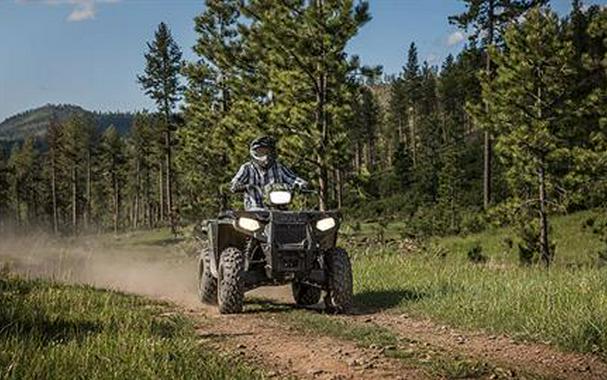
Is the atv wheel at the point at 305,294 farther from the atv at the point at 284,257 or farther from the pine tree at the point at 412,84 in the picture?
the pine tree at the point at 412,84

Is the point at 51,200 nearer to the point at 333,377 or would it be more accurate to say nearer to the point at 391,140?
the point at 391,140

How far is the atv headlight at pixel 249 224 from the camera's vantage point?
1036cm

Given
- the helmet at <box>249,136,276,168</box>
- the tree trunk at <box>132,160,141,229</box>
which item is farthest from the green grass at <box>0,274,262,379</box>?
the tree trunk at <box>132,160,141,229</box>

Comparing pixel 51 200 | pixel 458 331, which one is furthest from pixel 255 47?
pixel 51 200

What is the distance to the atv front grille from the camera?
10211 millimetres

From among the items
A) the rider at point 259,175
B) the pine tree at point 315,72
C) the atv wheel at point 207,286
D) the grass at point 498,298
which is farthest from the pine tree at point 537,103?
the atv wheel at point 207,286

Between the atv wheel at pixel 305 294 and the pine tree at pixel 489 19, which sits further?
the pine tree at pixel 489 19

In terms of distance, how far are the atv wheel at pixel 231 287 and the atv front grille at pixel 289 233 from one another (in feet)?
2.46

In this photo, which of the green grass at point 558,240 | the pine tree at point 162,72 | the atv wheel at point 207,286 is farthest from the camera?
the pine tree at point 162,72

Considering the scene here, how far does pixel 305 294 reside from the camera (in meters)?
12.0

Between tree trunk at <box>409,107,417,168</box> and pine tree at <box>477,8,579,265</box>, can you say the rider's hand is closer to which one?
pine tree at <box>477,8,579,265</box>

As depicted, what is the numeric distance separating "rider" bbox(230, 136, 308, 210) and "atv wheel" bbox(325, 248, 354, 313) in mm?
1517

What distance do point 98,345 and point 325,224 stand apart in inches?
189

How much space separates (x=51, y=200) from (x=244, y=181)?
94.4 metres
